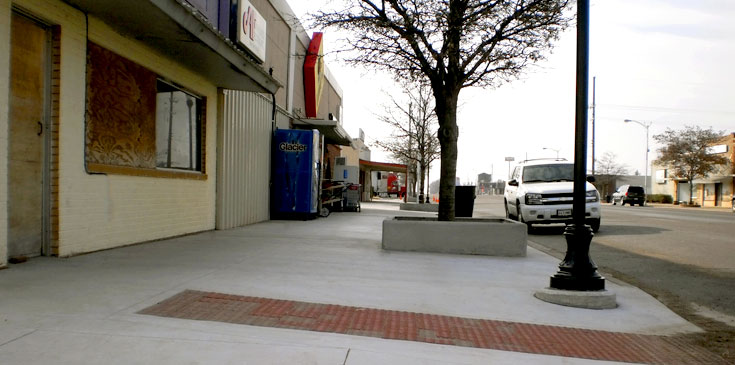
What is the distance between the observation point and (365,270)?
6695mm

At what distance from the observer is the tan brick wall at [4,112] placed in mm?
5410

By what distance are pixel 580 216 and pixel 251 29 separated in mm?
9277

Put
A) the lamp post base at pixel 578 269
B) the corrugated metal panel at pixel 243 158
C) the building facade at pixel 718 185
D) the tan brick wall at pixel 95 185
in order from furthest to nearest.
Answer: the building facade at pixel 718 185 < the corrugated metal panel at pixel 243 158 < the tan brick wall at pixel 95 185 < the lamp post base at pixel 578 269

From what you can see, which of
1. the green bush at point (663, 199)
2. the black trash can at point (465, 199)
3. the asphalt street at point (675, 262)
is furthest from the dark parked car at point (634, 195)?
the black trash can at point (465, 199)

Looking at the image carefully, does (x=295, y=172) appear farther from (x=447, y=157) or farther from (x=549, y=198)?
(x=549, y=198)

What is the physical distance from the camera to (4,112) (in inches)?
214

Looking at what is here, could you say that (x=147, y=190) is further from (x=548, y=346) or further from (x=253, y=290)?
(x=548, y=346)

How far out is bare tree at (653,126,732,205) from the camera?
49750 millimetres

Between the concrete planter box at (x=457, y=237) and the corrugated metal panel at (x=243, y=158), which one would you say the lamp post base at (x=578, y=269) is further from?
the corrugated metal panel at (x=243, y=158)

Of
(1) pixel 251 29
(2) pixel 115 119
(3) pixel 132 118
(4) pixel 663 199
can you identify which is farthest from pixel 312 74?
(4) pixel 663 199

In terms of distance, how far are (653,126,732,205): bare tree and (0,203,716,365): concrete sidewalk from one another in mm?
50893

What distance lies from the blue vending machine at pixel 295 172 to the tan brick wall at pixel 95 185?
517 cm

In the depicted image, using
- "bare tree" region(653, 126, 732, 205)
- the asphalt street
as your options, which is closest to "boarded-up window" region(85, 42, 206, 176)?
the asphalt street

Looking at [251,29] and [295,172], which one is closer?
[251,29]
